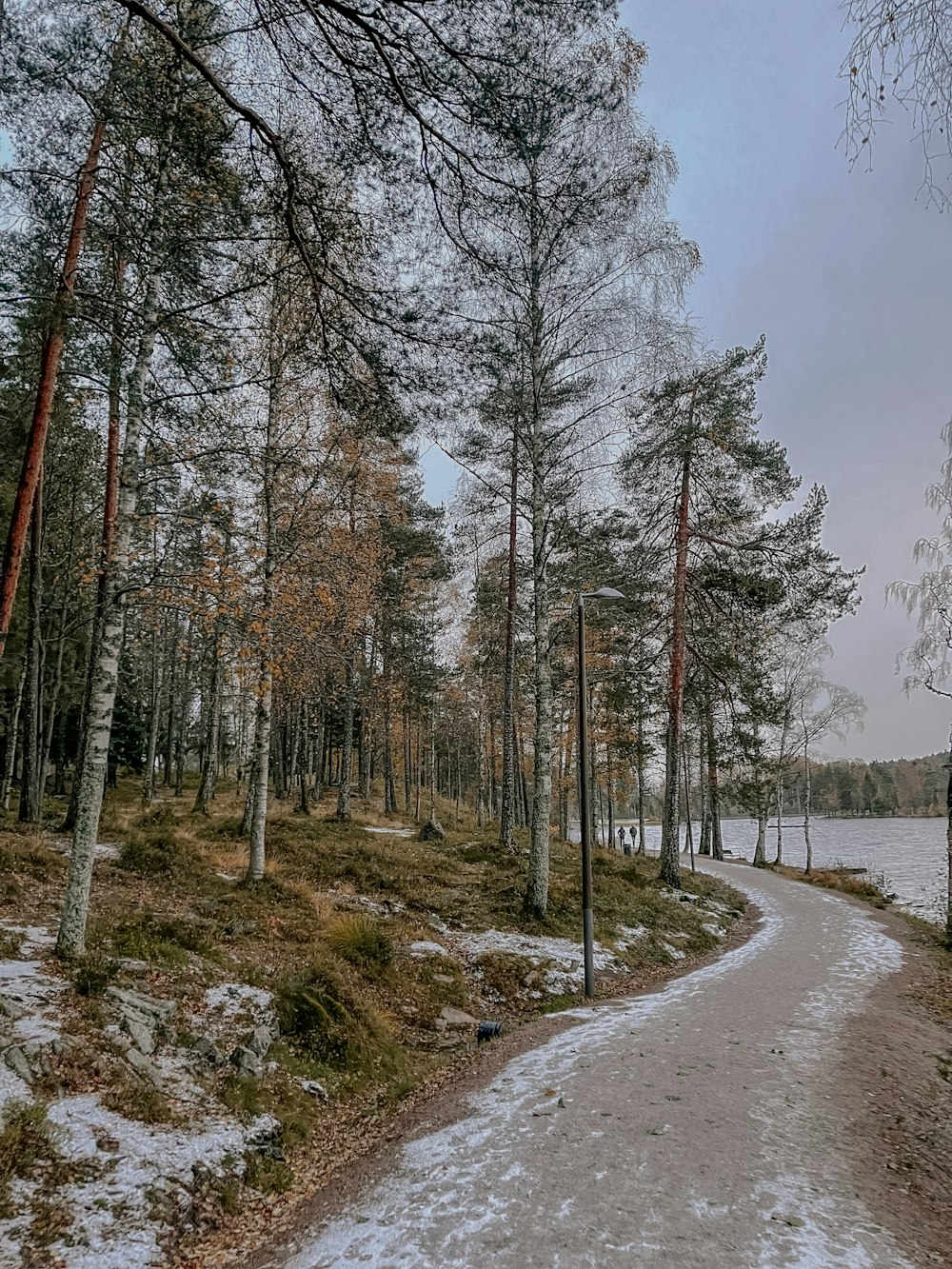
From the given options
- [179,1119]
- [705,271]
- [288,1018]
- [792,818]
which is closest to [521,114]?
[179,1119]

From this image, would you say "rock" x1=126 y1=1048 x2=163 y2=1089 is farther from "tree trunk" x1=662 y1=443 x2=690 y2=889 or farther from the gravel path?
"tree trunk" x1=662 y1=443 x2=690 y2=889

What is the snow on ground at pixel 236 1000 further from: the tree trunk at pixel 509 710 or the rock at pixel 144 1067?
the tree trunk at pixel 509 710

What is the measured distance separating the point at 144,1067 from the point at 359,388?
5048 mm

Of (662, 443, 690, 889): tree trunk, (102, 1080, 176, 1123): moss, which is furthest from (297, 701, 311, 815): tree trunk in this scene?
(102, 1080, 176, 1123): moss

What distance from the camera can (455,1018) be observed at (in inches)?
269

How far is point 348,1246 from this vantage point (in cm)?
325

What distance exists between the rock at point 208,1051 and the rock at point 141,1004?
419 millimetres

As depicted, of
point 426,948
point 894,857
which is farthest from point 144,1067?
point 894,857

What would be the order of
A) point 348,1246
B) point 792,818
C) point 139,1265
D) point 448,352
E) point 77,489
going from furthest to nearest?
point 792,818 < point 77,489 < point 448,352 < point 348,1246 < point 139,1265

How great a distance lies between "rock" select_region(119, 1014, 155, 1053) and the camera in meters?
4.59

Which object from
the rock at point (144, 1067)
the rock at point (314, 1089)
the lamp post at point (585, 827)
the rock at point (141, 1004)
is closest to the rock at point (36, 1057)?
the rock at point (144, 1067)

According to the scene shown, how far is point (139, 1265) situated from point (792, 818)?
107 m

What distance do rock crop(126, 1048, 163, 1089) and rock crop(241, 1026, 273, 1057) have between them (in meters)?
0.81

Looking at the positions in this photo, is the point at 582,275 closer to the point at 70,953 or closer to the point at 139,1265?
the point at 70,953
